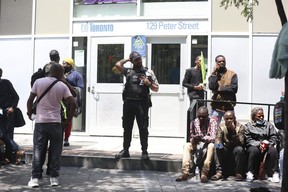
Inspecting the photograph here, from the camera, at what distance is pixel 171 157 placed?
8.20 m

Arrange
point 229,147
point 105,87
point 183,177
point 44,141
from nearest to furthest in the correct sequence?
point 44,141 < point 183,177 < point 229,147 < point 105,87

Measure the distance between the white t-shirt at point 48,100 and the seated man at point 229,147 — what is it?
2672mm

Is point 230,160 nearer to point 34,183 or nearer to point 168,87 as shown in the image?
point 34,183

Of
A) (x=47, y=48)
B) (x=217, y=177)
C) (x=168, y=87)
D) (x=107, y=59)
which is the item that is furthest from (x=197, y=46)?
(x=217, y=177)

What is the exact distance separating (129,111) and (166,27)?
138 inches

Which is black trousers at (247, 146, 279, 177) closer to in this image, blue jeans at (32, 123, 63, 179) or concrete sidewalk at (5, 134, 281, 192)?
concrete sidewalk at (5, 134, 281, 192)

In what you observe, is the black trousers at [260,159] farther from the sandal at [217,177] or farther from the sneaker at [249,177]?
the sandal at [217,177]

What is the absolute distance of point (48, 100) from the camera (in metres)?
6.50

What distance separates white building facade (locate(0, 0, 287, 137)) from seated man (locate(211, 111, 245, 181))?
2.74 meters

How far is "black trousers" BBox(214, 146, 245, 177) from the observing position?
24.4 feet

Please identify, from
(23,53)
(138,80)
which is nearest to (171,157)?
(138,80)

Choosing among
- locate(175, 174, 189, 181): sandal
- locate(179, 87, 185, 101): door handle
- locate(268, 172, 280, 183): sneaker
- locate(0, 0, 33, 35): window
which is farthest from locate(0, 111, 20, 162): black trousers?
locate(268, 172, 280, 183): sneaker

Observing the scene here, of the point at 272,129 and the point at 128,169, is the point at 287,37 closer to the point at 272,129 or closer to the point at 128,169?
the point at 272,129

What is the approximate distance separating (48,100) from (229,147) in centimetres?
307
